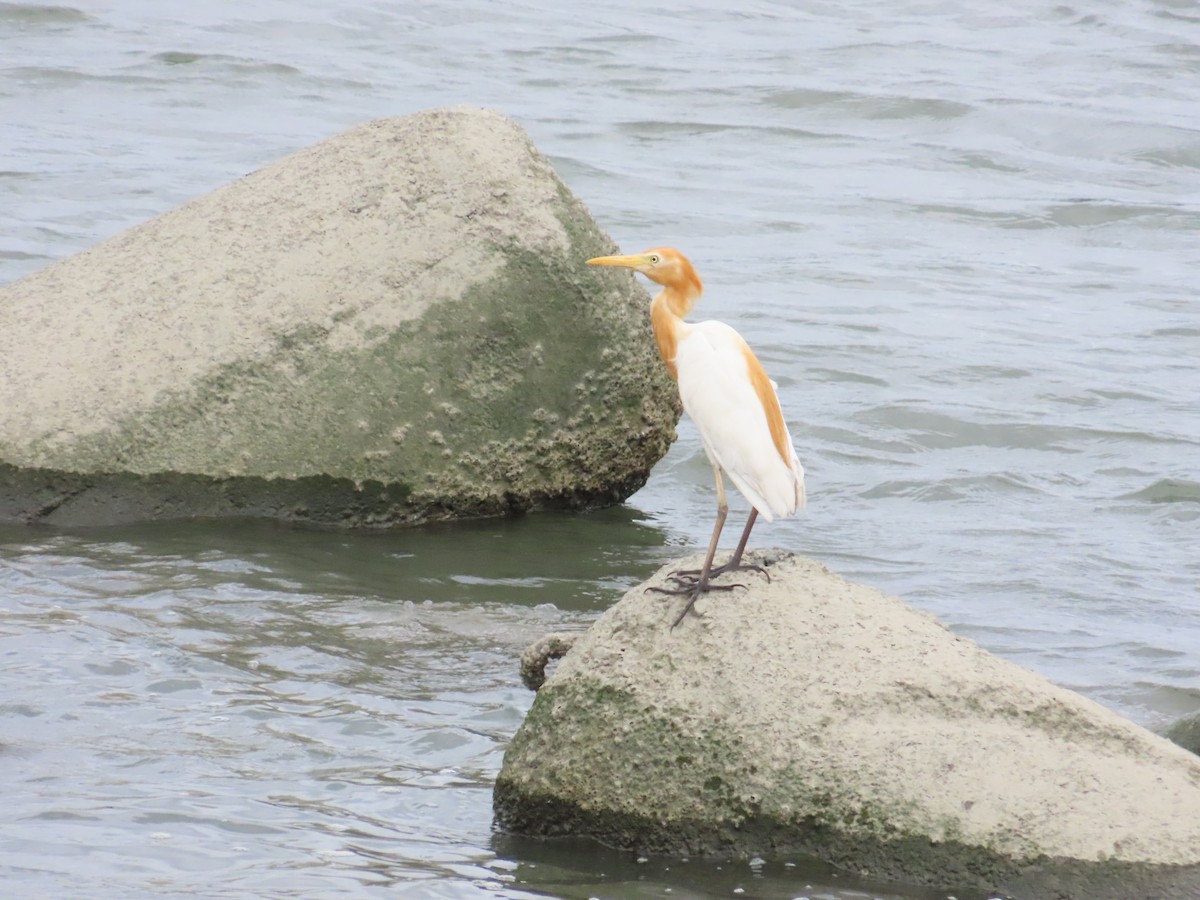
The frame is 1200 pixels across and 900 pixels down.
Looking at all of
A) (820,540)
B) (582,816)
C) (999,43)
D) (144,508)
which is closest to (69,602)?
(144,508)

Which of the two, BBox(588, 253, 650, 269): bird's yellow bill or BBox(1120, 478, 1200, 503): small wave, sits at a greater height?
BBox(588, 253, 650, 269): bird's yellow bill

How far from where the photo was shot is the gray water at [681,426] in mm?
3982

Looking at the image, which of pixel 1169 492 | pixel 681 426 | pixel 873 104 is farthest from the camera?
pixel 873 104

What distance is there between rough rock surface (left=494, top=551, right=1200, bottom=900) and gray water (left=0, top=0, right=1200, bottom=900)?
0.34ft

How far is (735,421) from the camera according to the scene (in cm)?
441

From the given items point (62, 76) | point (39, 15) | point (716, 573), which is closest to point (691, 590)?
point (716, 573)

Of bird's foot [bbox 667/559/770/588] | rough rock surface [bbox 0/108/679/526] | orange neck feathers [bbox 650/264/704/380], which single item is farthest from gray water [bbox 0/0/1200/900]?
orange neck feathers [bbox 650/264/704/380]

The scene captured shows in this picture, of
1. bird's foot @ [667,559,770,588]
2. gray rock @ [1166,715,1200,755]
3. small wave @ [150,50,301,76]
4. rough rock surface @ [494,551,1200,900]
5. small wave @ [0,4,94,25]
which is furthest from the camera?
small wave @ [0,4,94,25]

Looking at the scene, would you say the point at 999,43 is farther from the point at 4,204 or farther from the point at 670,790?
the point at 670,790

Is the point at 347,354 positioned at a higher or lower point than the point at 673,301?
lower

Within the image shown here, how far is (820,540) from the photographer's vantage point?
6816 millimetres

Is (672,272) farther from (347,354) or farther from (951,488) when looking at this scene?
(951,488)

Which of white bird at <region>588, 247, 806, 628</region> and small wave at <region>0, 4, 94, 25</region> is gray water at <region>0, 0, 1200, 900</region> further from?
white bird at <region>588, 247, 806, 628</region>

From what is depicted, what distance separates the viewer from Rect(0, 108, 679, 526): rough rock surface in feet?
19.2
